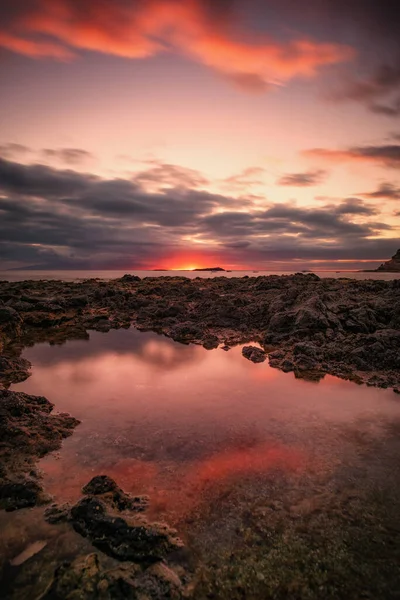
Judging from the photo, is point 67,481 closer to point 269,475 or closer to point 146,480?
point 146,480

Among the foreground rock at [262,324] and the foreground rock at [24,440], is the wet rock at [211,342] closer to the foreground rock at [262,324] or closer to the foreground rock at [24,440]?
the foreground rock at [262,324]

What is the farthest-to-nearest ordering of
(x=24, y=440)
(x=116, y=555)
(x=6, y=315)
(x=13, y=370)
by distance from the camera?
(x=6, y=315), (x=13, y=370), (x=24, y=440), (x=116, y=555)

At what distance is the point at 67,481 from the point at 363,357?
52.7 ft

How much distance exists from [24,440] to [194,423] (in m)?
5.30

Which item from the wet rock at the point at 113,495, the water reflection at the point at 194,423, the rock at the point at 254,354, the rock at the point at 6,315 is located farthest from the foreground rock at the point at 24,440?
the rock at the point at 6,315

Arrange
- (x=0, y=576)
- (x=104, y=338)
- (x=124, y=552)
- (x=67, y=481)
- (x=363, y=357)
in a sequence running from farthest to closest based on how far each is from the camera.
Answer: (x=104, y=338), (x=363, y=357), (x=67, y=481), (x=124, y=552), (x=0, y=576)

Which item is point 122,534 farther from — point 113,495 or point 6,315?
point 6,315

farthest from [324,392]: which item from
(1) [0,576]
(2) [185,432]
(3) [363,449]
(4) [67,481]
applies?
(1) [0,576]

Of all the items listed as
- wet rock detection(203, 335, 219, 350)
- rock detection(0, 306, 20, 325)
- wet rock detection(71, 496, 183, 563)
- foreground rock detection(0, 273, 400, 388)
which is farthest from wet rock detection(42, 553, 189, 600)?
rock detection(0, 306, 20, 325)

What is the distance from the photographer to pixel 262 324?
2988 centimetres

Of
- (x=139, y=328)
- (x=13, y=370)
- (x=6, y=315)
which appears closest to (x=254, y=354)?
(x=13, y=370)

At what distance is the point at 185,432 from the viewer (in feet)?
36.7

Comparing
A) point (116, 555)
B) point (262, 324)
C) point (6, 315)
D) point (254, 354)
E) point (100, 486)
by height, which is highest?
point (6, 315)

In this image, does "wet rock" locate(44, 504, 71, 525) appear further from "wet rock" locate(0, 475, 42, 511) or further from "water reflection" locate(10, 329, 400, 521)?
"wet rock" locate(0, 475, 42, 511)
